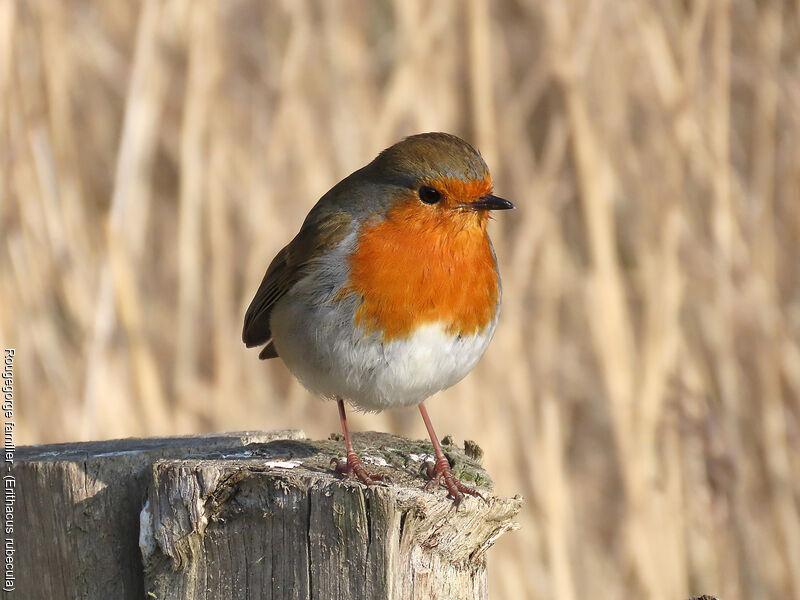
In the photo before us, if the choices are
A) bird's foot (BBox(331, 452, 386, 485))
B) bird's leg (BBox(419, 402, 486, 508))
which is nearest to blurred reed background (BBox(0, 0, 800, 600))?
bird's leg (BBox(419, 402, 486, 508))

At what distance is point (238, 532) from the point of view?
1.62 m

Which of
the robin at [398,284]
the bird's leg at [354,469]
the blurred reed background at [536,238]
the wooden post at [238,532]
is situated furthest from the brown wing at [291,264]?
the blurred reed background at [536,238]

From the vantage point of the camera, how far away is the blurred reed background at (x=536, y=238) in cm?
346

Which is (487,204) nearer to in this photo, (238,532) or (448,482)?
(448,482)

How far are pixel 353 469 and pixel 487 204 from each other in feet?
2.46

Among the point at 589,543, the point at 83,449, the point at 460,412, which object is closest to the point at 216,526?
the point at 83,449

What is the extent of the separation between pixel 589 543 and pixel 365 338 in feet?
8.38

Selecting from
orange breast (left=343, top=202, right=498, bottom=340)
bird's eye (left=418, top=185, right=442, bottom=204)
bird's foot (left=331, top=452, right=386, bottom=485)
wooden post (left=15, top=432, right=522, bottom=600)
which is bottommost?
wooden post (left=15, top=432, right=522, bottom=600)

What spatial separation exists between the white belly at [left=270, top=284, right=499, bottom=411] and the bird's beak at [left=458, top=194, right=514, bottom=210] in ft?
0.88

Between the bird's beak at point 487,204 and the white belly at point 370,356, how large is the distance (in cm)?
27

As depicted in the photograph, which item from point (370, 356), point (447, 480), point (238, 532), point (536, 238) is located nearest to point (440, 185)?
point (370, 356)

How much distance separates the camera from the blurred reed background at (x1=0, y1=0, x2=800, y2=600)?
3.46 m

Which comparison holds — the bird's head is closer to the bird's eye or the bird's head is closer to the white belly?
the bird's eye

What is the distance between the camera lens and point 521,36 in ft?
15.3
